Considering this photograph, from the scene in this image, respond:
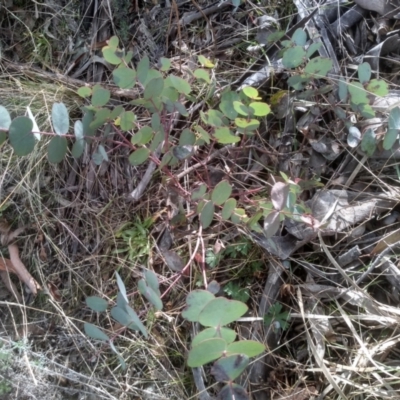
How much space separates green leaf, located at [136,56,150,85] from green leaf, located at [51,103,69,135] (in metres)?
0.21

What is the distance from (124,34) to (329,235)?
98 cm

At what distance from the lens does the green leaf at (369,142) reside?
4.41 feet

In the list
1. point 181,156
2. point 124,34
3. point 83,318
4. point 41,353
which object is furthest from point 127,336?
point 124,34

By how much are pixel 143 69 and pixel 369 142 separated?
0.61m

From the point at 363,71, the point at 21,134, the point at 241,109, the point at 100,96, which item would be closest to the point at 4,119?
the point at 21,134

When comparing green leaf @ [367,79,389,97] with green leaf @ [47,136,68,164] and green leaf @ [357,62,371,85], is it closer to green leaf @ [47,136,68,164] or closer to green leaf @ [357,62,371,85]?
green leaf @ [357,62,371,85]

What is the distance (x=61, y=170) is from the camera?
171 cm

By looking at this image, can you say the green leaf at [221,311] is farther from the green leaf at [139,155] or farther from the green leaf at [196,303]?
the green leaf at [139,155]

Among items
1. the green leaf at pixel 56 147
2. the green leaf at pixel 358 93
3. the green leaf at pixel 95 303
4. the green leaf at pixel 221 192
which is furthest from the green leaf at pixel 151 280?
the green leaf at pixel 358 93

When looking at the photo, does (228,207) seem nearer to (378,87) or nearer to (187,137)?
(187,137)

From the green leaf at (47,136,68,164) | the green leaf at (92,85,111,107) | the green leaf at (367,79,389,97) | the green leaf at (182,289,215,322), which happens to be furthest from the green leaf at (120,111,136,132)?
the green leaf at (367,79,389,97)

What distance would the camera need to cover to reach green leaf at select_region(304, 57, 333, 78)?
132cm

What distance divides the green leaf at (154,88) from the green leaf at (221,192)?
0.86 ft

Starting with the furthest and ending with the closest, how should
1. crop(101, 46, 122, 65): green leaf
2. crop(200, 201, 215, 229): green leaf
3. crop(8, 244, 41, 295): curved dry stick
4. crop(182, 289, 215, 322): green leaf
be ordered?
crop(8, 244, 41, 295): curved dry stick → crop(101, 46, 122, 65): green leaf → crop(200, 201, 215, 229): green leaf → crop(182, 289, 215, 322): green leaf
